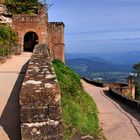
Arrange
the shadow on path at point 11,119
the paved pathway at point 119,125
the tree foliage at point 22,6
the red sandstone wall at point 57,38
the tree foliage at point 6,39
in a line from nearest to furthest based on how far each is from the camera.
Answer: the shadow on path at point 11,119, the paved pathway at point 119,125, the tree foliage at point 6,39, the tree foliage at point 22,6, the red sandstone wall at point 57,38

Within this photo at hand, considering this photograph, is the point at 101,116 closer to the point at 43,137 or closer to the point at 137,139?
the point at 137,139

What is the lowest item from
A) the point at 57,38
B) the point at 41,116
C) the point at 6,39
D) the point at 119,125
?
the point at 119,125

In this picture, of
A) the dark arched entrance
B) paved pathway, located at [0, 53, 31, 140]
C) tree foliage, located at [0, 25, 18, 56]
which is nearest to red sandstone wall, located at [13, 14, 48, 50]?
tree foliage, located at [0, 25, 18, 56]

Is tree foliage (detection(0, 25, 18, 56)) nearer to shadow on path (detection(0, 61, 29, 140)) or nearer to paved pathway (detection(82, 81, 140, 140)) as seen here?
paved pathway (detection(82, 81, 140, 140))

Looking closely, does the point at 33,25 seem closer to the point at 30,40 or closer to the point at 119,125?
the point at 30,40

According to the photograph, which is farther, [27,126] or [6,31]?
[6,31]

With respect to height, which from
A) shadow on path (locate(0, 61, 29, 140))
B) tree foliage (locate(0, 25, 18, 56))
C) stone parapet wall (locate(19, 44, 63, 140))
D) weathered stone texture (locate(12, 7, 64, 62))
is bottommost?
shadow on path (locate(0, 61, 29, 140))

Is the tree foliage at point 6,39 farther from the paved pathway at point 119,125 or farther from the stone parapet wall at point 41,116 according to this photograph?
the stone parapet wall at point 41,116

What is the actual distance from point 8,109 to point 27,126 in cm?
250

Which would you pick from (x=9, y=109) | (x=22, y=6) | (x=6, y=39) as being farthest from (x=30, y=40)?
(x=9, y=109)

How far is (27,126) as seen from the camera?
22.1 ft

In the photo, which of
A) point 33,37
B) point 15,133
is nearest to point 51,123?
point 15,133

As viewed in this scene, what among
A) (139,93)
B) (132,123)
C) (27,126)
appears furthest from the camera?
(139,93)

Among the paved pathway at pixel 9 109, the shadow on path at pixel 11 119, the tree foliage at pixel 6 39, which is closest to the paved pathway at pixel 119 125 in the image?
the paved pathway at pixel 9 109
